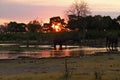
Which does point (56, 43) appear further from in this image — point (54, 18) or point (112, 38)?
point (54, 18)

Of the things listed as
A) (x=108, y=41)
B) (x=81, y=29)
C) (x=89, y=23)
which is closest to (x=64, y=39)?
(x=108, y=41)

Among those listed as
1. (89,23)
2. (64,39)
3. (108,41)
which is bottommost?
(108,41)

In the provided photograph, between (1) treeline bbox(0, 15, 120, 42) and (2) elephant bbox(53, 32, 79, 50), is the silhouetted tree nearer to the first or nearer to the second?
(1) treeline bbox(0, 15, 120, 42)

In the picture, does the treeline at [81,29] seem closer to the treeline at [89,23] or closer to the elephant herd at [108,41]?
the treeline at [89,23]

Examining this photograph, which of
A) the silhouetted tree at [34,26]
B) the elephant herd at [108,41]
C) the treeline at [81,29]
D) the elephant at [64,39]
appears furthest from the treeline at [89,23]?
the elephant herd at [108,41]

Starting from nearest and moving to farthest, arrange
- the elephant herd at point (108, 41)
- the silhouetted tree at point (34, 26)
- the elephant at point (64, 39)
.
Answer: the elephant herd at point (108, 41)
the elephant at point (64, 39)
the silhouetted tree at point (34, 26)

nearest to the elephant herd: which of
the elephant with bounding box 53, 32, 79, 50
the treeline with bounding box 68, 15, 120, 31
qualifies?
the elephant with bounding box 53, 32, 79, 50

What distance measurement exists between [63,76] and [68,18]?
95031 mm

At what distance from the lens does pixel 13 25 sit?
527 ft

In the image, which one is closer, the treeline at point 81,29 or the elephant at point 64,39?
the elephant at point 64,39

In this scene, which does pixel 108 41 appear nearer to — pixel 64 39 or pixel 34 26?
pixel 64 39

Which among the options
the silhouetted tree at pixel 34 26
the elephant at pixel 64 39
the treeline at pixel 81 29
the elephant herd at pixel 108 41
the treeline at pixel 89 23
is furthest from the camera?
the silhouetted tree at pixel 34 26

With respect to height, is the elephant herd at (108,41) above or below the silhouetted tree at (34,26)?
below

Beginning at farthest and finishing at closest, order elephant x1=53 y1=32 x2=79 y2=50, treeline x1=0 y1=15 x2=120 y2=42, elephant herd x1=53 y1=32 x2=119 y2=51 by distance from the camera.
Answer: treeline x1=0 y1=15 x2=120 y2=42
elephant x1=53 y1=32 x2=79 y2=50
elephant herd x1=53 y1=32 x2=119 y2=51
